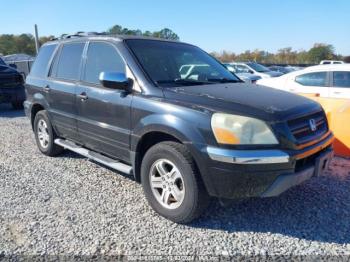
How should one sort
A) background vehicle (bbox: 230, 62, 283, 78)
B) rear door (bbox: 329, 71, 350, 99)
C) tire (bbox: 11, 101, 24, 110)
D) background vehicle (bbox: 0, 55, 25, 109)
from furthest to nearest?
background vehicle (bbox: 230, 62, 283, 78) → tire (bbox: 11, 101, 24, 110) → background vehicle (bbox: 0, 55, 25, 109) → rear door (bbox: 329, 71, 350, 99)

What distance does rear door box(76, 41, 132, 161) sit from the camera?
3.83 metres

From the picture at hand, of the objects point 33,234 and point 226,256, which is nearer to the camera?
point 226,256

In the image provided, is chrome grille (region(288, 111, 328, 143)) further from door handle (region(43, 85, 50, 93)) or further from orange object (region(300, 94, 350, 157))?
door handle (region(43, 85, 50, 93))

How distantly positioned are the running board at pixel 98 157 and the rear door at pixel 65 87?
0.34 ft

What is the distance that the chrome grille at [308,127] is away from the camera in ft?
10.2

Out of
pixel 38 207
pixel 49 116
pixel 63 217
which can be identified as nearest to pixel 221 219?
pixel 63 217

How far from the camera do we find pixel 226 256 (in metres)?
2.88

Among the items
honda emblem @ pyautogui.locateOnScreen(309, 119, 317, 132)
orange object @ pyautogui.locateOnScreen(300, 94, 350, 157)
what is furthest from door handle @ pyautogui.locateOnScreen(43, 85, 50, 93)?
orange object @ pyautogui.locateOnScreen(300, 94, 350, 157)

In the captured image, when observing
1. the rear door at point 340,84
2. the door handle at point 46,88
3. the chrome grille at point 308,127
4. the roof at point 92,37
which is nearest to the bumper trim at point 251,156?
the chrome grille at point 308,127

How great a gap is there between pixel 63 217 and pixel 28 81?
3.22m

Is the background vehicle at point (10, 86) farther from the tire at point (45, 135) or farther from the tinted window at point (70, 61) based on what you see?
the tinted window at point (70, 61)

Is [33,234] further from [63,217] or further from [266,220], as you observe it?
[266,220]

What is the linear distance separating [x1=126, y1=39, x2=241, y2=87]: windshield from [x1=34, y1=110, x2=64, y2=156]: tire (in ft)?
7.27

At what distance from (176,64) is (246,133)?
1607 mm
